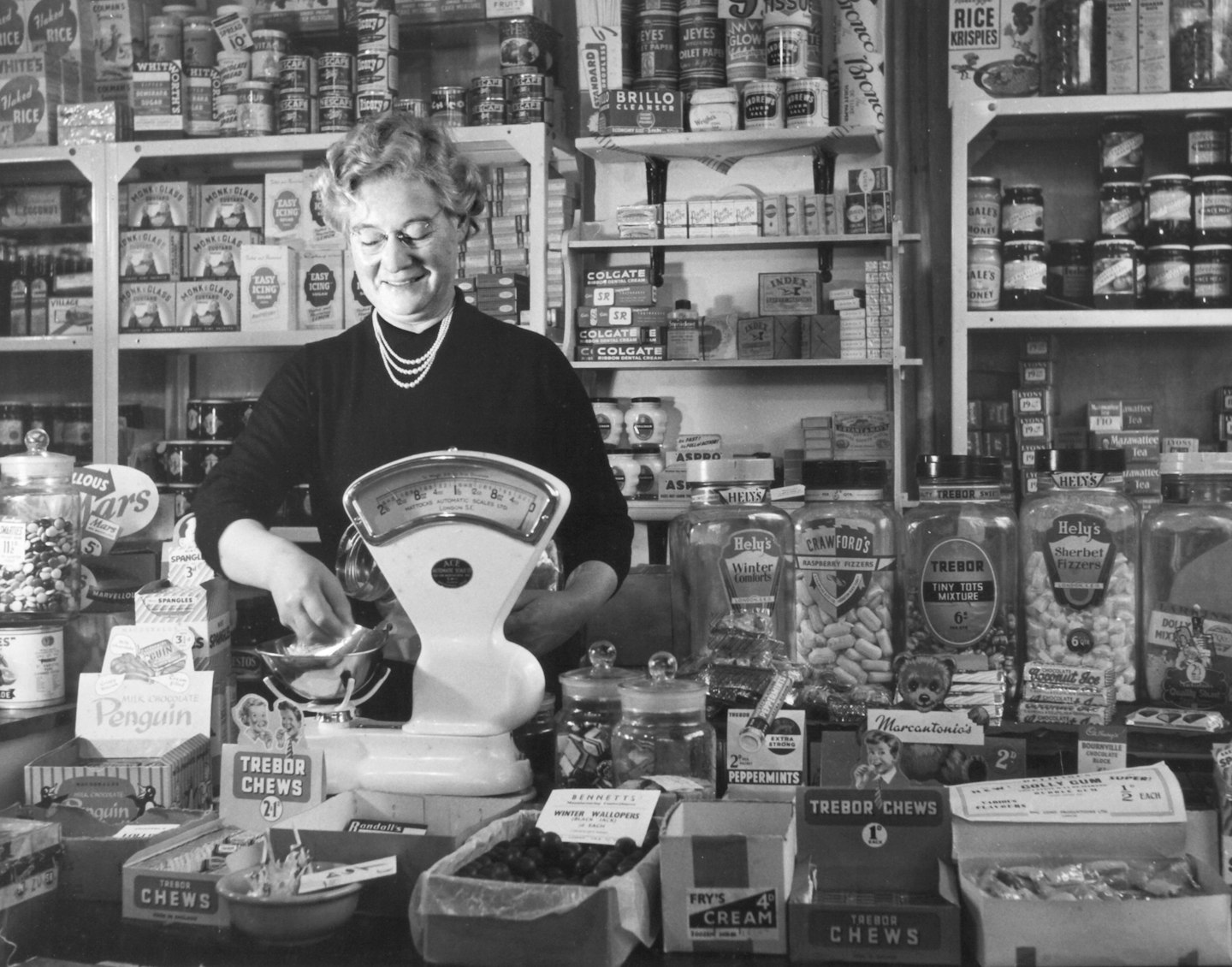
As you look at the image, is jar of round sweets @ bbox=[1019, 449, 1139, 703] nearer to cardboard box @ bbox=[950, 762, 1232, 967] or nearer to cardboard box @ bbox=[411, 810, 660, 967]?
cardboard box @ bbox=[950, 762, 1232, 967]

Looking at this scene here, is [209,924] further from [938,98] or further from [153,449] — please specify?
[938,98]

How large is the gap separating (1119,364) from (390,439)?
234 cm

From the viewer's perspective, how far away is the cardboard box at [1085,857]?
2.94 ft

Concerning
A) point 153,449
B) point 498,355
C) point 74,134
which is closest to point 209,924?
point 498,355

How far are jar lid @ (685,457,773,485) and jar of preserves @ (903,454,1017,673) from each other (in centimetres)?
18

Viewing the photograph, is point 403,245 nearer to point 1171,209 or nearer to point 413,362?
point 413,362

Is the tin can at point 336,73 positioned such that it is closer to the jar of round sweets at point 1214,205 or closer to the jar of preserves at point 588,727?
the jar of round sweets at point 1214,205

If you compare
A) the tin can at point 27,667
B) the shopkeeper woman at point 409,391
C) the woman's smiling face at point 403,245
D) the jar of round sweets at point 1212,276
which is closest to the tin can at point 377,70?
the shopkeeper woman at point 409,391

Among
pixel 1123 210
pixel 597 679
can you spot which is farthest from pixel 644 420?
→ pixel 597 679

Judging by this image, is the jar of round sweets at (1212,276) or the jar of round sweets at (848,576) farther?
the jar of round sweets at (1212,276)

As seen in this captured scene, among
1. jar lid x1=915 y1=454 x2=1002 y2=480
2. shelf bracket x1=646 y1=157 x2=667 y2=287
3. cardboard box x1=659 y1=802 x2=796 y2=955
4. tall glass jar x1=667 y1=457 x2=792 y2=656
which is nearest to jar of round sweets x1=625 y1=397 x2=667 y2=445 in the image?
shelf bracket x1=646 y1=157 x2=667 y2=287

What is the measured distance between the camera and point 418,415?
187 centimetres

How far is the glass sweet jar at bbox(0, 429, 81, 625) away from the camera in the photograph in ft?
5.15

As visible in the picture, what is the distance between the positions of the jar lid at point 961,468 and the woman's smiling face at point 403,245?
72 cm
